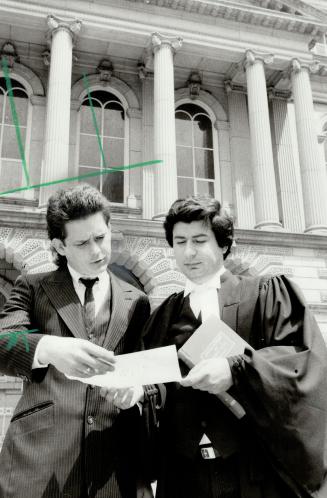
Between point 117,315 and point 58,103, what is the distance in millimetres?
12641

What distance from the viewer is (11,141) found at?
51.5ft

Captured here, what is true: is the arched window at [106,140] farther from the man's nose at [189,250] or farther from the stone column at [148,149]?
the man's nose at [189,250]

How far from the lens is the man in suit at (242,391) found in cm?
212

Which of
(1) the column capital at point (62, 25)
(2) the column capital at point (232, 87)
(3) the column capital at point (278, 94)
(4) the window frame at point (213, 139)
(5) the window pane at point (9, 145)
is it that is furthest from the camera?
(3) the column capital at point (278, 94)

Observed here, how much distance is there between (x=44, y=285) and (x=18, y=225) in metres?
10.6

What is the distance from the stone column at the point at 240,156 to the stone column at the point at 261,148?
126cm

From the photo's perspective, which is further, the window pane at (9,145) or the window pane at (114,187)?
the window pane at (114,187)

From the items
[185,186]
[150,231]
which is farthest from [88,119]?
[150,231]

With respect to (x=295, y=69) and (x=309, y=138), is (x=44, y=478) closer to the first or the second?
(x=309, y=138)

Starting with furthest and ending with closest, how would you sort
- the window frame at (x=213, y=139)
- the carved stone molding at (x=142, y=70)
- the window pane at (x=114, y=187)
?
the window frame at (x=213, y=139) → the carved stone molding at (x=142, y=70) → the window pane at (x=114, y=187)

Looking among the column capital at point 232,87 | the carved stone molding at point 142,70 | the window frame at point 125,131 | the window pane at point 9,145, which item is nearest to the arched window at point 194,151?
the column capital at point 232,87

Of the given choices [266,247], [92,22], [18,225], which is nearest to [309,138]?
[266,247]

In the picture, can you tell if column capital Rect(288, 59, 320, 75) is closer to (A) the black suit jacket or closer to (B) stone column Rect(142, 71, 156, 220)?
(B) stone column Rect(142, 71, 156, 220)

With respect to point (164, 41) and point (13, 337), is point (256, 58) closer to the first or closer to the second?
point (164, 41)
